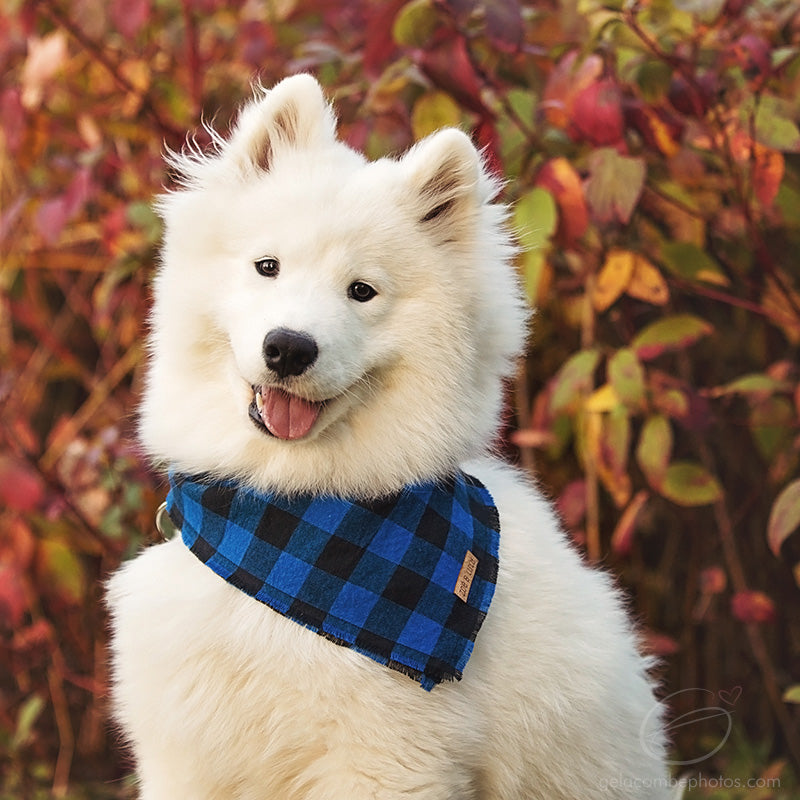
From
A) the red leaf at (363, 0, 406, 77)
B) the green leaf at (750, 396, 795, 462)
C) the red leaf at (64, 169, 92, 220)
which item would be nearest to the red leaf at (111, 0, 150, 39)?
the red leaf at (64, 169, 92, 220)

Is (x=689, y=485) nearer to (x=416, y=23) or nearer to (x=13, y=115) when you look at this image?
(x=416, y=23)

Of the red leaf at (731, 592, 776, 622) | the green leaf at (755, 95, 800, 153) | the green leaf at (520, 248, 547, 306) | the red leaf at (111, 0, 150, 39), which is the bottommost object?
the red leaf at (731, 592, 776, 622)

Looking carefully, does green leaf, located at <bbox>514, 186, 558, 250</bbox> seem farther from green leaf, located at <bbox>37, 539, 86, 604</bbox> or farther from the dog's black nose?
green leaf, located at <bbox>37, 539, 86, 604</bbox>

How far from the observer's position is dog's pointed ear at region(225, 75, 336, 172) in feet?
8.14

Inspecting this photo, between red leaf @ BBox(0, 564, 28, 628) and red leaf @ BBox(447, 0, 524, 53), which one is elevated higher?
red leaf @ BBox(447, 0, 524, 53)

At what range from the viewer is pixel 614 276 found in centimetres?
345

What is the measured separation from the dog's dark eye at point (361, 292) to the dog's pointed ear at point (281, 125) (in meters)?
0.43

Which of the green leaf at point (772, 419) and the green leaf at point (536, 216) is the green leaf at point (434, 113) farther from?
the green leaf at point (772, 419)

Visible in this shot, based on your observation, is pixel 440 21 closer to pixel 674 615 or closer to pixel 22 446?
pixel 22 446

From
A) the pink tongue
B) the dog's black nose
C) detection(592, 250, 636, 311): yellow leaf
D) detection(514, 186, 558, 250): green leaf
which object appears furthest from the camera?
detection(592, 250, 636, 311): yellow leaf

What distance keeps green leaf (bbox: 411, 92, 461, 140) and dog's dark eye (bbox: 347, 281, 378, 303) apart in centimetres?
103

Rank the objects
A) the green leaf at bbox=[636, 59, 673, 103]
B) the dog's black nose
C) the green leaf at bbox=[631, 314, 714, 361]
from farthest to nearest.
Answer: the green leaf at bbox=[631, 314, 714, 361] → the green leaf at bbox=[636, 59, 673, 103] → the dog's black nose

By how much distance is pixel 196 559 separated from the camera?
2.39 m

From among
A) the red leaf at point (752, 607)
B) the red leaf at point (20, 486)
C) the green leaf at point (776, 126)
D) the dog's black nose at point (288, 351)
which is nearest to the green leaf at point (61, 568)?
the red leaf at point (20, 486)
